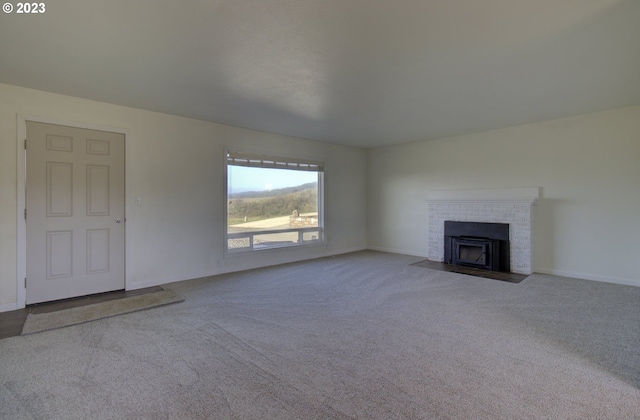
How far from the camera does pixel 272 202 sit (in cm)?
586

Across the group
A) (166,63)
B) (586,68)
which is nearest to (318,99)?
(166,63)

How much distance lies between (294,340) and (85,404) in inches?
56.9

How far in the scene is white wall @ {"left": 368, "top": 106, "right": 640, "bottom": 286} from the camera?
437 cm

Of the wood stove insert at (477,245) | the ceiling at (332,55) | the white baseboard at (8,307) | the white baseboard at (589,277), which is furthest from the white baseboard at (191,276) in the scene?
the white baseboard at (589,277)

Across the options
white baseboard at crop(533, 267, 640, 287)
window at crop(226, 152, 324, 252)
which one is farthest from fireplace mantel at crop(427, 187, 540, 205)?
window at crop(226, 152, 324, 252)

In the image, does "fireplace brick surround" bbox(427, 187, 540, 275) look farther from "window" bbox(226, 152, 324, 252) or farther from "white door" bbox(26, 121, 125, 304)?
"white door" bbox(26, 121, 125, 304)

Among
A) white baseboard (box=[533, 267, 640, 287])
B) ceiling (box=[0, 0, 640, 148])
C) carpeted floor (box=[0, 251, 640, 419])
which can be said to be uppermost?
ceiling (box=[0, 0, 640, 148])

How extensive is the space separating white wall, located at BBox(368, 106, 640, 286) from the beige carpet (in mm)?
5048

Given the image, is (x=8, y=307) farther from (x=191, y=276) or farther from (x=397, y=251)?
(x=397, y=251)

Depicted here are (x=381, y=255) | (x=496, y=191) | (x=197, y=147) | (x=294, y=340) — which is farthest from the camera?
(x=381, y=255)

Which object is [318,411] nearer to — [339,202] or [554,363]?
[554,363]

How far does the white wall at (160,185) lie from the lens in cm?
346

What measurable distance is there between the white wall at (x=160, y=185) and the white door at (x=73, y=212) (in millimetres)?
133

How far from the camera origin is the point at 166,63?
2865 mm
